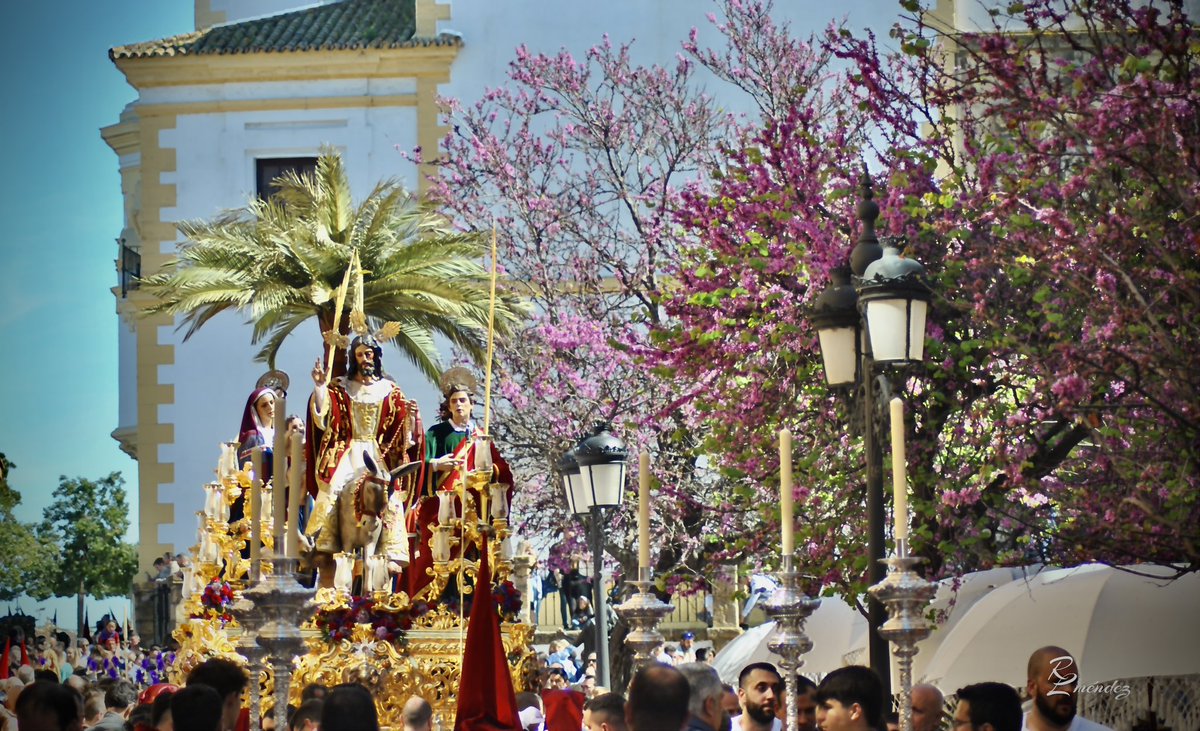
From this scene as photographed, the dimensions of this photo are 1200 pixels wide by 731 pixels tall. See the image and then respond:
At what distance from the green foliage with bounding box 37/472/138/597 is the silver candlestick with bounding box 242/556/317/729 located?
5441cm

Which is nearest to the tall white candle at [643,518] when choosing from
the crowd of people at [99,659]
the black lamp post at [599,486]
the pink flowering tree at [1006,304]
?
the pink flowering tree at [1006,304]

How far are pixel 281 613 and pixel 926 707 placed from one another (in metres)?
2.82

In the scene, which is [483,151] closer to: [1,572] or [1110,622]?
[1110,622]

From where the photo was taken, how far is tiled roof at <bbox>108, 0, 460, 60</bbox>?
32.6 metres

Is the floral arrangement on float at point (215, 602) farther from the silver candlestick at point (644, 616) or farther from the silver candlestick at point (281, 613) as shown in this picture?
the silver candlestick at point (281, 613)

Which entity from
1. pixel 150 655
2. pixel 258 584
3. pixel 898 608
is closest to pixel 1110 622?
pixel 898 608

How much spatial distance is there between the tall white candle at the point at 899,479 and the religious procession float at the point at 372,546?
566 centimetres

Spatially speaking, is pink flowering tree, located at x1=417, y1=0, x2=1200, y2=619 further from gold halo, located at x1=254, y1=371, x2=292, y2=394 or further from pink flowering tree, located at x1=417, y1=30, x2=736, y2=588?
gold halo, located at x1=254, y1=371, x2=292, y2=394

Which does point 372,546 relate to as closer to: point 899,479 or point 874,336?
point 874,336

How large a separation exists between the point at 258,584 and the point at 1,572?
40962mm

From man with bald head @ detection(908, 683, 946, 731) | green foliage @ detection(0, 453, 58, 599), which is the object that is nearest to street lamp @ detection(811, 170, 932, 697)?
man with bald head @ detection(908, 683, 946, 731)

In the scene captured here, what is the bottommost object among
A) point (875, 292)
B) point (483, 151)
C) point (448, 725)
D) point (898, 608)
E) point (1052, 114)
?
point (448, 725)

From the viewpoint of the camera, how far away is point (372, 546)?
1338cm

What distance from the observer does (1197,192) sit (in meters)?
9.88
